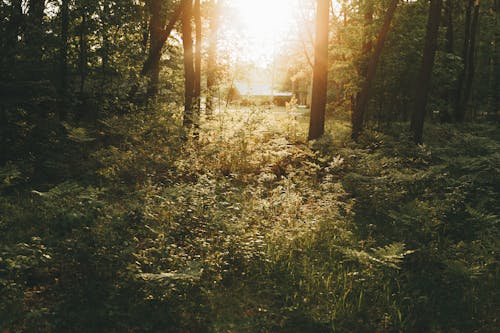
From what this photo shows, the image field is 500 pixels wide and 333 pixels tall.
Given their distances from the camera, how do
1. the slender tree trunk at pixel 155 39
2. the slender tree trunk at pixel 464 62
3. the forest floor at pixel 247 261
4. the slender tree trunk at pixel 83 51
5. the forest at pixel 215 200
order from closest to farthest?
the forest floor at pixel 247 261
the forest at pixel 215 200
the slender tree trunk at pixel 83 51
the slender tree trunk at pixel 155 39
the slender tree trunk at pixel 464 62

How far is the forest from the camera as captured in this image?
15.3ft

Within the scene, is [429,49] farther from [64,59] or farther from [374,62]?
[64,59]

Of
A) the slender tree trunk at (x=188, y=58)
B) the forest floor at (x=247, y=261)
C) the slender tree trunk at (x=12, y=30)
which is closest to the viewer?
the forest floor at (x=247, y=261)

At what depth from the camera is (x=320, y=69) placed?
13844 mm

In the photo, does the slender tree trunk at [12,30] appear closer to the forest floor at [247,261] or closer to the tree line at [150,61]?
the tree line at [150,61]

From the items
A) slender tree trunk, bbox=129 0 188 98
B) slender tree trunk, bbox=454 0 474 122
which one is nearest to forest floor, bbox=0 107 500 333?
slender tree trunk, bbox=129 0 188 98

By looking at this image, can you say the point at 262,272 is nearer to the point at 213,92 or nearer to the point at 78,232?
the point at 78,232

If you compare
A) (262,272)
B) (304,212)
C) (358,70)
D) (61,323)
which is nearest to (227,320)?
(262,272)

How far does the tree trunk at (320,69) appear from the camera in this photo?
44.8 ft

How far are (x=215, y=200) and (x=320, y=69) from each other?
27.2 ft

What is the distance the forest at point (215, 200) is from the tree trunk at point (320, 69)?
5 cm

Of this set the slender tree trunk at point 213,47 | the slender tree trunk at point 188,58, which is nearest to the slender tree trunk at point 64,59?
the slender tree trunk at point 188,58

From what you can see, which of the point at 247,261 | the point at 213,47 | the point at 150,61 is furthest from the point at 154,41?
the point at 247,261

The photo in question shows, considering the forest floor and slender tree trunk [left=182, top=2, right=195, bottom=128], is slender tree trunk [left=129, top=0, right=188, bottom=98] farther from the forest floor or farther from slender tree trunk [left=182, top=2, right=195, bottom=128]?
the forest floor
